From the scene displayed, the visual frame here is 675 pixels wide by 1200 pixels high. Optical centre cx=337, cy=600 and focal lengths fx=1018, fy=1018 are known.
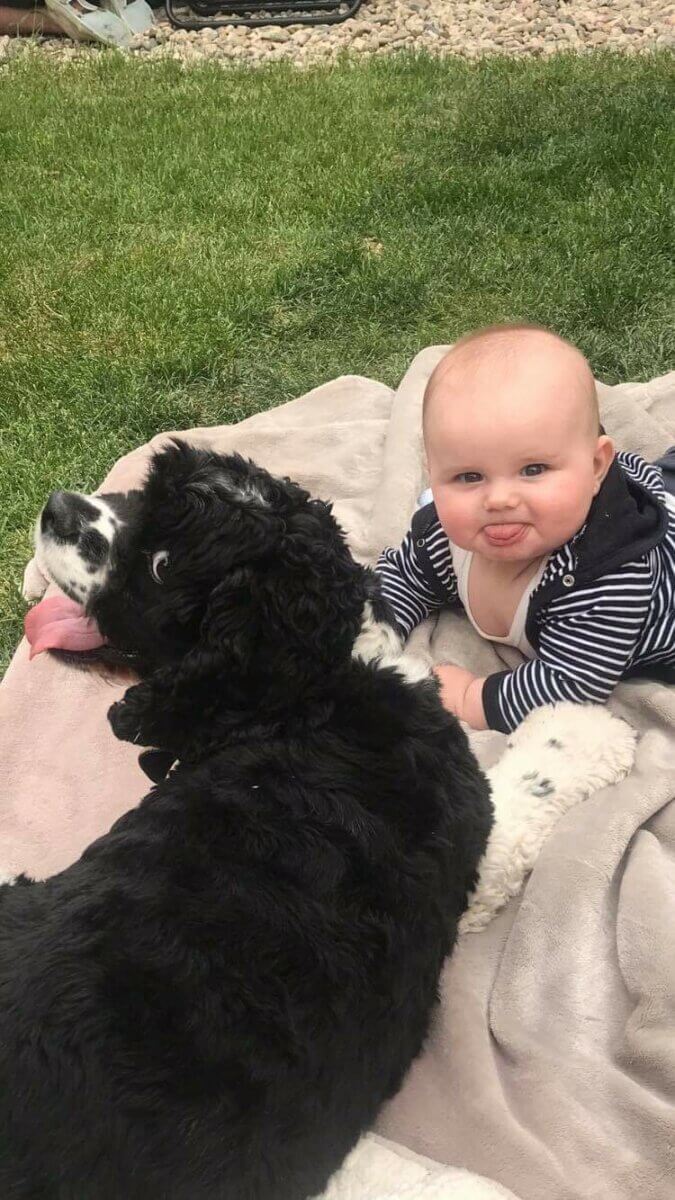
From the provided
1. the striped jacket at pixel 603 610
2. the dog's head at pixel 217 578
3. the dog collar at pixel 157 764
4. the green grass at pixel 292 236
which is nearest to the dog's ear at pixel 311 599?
the dog's head at pixel 217 578

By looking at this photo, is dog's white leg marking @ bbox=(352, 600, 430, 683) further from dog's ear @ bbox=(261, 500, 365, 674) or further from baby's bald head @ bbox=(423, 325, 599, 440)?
baby's bald head @ bbox=(423, 325, 599, 440)

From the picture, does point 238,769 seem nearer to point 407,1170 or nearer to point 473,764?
point 473,764

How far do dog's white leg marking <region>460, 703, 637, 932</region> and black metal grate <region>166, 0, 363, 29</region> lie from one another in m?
10.5

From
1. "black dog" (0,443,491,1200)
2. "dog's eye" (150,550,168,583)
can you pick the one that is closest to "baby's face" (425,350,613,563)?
"black dog" (0,443,491,1200)

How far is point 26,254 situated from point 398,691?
214 inches

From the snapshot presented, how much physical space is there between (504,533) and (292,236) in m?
4.34

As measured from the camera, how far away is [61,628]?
10.2ft

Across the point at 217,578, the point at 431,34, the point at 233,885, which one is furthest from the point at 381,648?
the point at 431,34

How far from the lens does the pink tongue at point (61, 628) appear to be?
9.73ft

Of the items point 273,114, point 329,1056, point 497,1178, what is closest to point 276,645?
point 329,1056

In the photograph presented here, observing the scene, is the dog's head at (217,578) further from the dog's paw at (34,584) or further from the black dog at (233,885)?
the dog's paw at (34,584)

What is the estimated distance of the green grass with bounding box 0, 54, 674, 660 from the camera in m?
5.42

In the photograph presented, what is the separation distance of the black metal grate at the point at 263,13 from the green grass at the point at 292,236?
228 centimetres

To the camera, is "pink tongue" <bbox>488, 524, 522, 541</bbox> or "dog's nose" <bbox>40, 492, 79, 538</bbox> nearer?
"dog's nose" <bbox>40, 492, 79, 538</bbox>
